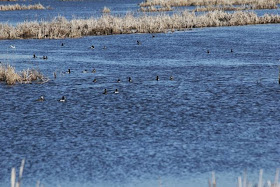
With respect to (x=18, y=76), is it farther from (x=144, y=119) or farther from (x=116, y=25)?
(x=116, y=25)

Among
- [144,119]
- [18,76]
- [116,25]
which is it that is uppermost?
[116,25]

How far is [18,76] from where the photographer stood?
68.5 ft

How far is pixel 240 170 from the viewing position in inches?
418

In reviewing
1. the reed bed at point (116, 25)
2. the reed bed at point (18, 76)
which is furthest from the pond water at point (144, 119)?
the reed bed at point (116, 25)

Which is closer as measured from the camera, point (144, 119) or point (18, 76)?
point (144, 119)

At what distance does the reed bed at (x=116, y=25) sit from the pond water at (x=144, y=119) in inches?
289

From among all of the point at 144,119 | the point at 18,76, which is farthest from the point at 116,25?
the point at 144,119

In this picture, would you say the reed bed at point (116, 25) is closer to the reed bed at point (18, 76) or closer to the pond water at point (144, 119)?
the pond water at point (144, 119)

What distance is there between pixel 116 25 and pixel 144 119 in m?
23.7

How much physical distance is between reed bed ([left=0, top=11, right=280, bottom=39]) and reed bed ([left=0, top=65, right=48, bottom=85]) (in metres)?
14.6

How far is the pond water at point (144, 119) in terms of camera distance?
10789mm

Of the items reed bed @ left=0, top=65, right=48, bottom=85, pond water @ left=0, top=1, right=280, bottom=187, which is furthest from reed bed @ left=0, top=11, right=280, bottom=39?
reed bed @ left=0, top=65, right=48, bottom=85

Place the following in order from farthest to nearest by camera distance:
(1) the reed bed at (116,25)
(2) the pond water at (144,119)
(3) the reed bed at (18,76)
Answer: (1) the reed bed at (116,25)
(3) the reed bed at (18,76)
(2) the pond water at (144,119)

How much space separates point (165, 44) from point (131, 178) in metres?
22.5
